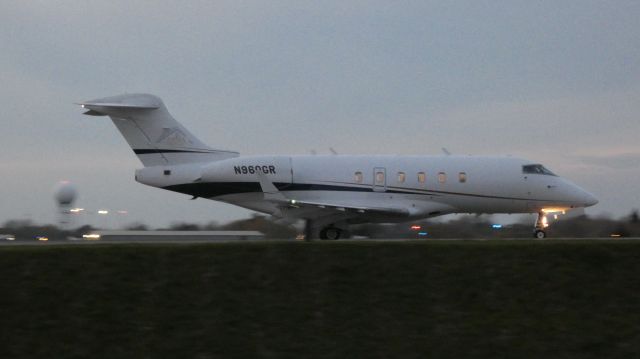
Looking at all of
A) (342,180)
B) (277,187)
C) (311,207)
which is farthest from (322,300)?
(342,180)

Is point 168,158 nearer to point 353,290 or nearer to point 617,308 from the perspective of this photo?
point 353,290

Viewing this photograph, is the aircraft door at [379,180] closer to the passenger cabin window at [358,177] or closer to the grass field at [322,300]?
the passenger cabin window at [358,177]

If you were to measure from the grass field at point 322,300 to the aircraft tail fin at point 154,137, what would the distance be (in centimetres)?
1217

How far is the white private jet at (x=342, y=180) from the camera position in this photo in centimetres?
2925

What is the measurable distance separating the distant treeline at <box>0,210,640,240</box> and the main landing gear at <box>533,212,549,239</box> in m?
2.97

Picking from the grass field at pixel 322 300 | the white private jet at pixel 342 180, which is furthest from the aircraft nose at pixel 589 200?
the grass field at pixel 322 300

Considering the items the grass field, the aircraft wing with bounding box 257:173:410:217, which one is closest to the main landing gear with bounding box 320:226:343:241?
the aircraft wing with bounding box 257:173:410:217

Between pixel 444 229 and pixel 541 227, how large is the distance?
6.52m

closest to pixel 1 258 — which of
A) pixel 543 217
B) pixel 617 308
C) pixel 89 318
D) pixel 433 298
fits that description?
pixel 89 318

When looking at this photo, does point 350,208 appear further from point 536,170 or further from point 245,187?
point 536,170

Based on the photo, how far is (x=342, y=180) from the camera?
29453mm

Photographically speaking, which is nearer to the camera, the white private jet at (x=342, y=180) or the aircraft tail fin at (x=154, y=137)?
the white private jet at (x=342, y=180)

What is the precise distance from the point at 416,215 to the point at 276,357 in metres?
15.7

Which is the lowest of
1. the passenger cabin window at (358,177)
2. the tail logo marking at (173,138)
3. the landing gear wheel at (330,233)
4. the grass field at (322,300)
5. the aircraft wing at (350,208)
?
the grass field at (322,300)
